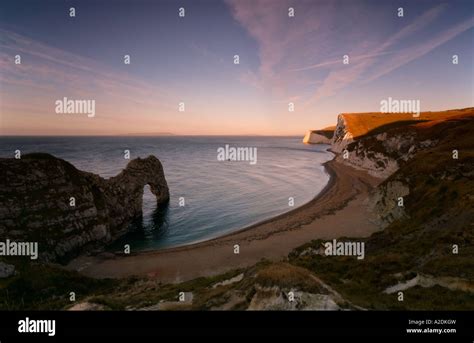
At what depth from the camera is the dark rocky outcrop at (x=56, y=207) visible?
110 ft

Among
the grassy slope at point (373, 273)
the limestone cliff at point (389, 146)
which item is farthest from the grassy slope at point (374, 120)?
the grassy slope at point (373, 273)

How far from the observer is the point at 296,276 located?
13.4 metres

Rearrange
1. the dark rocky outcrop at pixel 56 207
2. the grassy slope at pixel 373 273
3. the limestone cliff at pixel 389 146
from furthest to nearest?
1. the limestone cliff at pixel 389 146
2. the dark rocky outcrop at pixel 56 207
3. the grassy slope at pixel 373 273

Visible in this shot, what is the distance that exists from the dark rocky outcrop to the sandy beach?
3.36 metres

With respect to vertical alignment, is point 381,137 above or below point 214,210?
above

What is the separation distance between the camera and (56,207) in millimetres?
37219

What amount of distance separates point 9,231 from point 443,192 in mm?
46108

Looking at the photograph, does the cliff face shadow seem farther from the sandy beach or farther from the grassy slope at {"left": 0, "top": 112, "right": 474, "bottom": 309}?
the grassy slope at {"left": 0, "top": 112, "right": 474, "bottom": 309}

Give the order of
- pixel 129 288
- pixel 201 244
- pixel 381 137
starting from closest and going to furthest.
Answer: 1. pixel 129 288
2. pixel 201 244
3. pixel 381 137

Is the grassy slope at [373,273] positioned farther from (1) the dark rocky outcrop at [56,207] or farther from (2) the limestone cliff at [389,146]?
(2) the limestone cliff at [389,146]

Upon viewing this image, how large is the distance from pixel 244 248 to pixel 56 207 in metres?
23.1

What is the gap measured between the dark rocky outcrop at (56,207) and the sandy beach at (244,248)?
3357 mm

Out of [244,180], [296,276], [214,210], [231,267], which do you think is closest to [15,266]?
[231,267]

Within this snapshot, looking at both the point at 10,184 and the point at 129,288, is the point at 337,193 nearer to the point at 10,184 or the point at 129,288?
the point at 129,288
